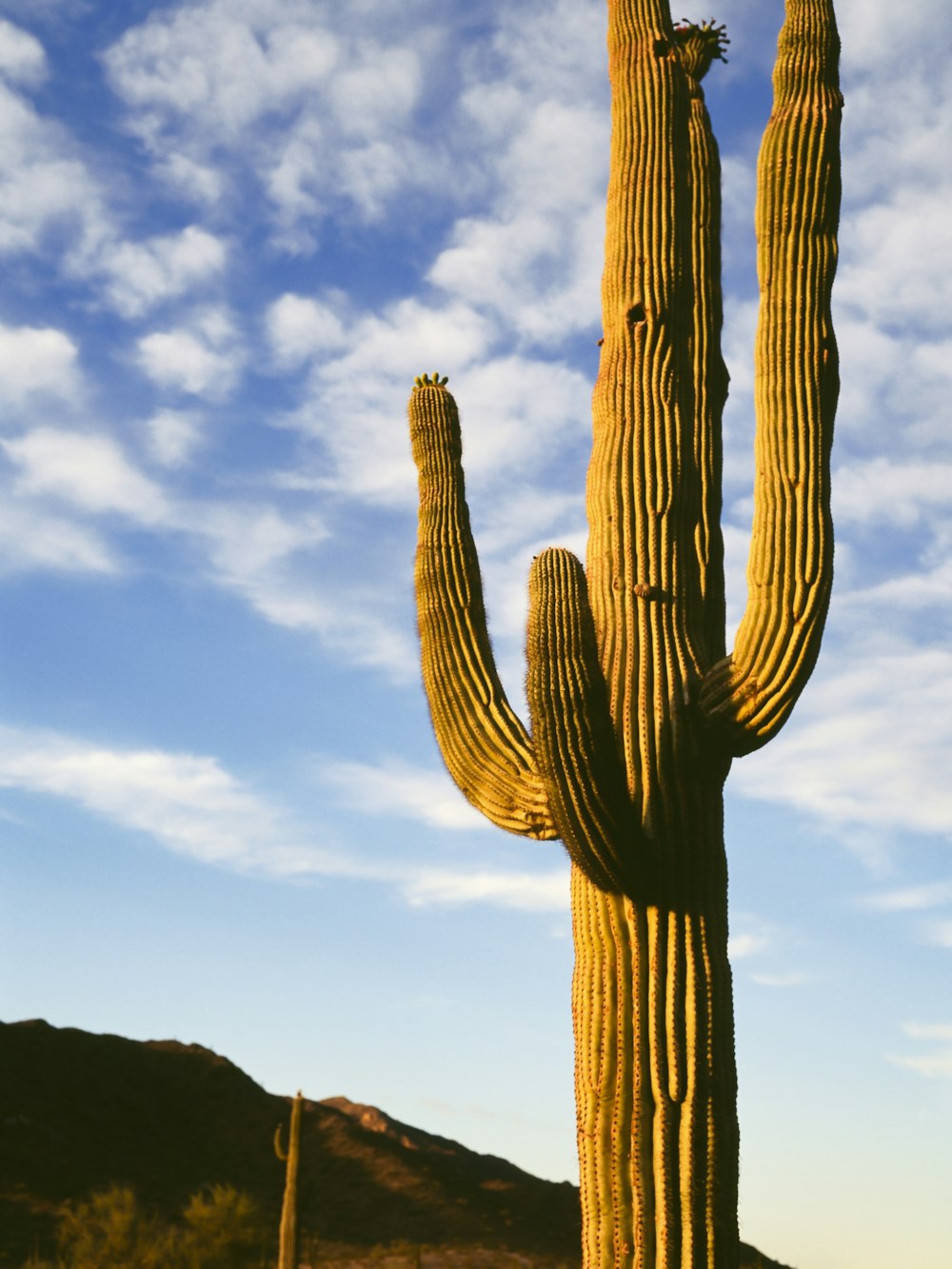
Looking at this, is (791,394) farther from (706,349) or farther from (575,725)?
(575,725)

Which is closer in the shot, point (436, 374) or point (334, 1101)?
point (436, 374)

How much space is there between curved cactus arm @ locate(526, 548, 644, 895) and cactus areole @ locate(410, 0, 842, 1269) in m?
0.01

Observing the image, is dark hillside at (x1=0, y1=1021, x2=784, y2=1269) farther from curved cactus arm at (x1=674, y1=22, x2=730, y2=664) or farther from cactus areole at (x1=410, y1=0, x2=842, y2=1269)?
curved cactus arm at (x1=674, y1=22, x2=730, y2=664)

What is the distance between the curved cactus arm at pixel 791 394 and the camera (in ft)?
22.2

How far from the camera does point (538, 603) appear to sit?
6297mm

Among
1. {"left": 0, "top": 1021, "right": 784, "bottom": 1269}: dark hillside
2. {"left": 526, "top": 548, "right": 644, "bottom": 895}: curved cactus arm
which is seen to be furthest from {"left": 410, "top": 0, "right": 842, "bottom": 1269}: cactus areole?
{"left": 0, "top": 1021, "right": 784, "bottom": 1269}: dark hillside

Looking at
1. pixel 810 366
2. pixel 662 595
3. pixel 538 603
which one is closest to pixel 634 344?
pixel 810 366

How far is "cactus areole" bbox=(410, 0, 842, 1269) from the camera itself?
6297 millimetres

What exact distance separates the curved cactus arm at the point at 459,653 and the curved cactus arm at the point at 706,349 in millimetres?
1205

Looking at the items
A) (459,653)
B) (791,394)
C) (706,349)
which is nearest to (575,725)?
(459,653)

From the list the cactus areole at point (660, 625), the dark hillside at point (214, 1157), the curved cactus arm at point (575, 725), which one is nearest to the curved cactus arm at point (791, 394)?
the cactus areole at point (660, 625)

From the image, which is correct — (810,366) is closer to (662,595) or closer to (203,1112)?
(662,595)

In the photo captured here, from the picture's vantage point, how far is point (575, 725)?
20.5 ft

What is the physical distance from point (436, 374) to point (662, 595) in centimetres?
231
